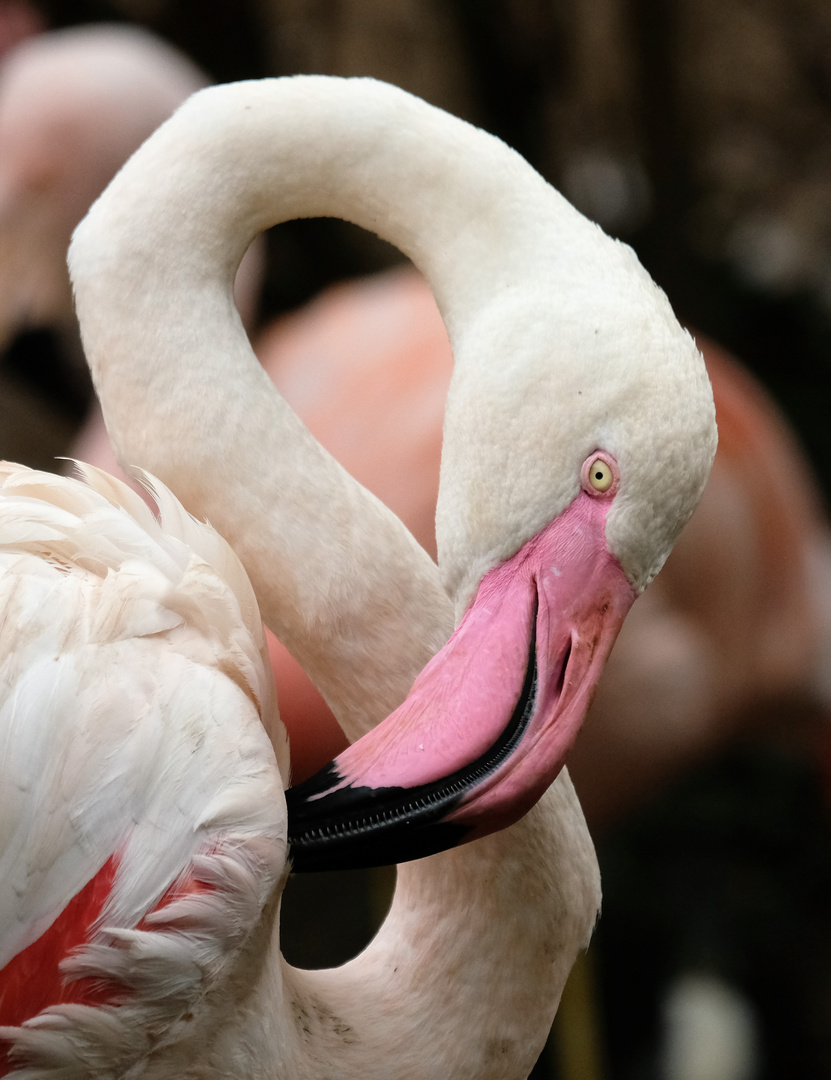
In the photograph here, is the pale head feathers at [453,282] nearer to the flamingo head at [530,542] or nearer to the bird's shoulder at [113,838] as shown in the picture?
the flamingo head at [530,542]

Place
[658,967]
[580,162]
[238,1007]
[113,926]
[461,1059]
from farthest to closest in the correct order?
[580,162] < [658,967] < [461,1059] < [238,1007] < [113,926]

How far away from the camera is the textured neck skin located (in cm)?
128

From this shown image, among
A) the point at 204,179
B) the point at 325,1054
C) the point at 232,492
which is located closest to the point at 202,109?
the point at 204,179

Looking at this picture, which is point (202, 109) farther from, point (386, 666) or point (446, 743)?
point (446, 743)

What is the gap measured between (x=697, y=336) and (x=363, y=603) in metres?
3.36

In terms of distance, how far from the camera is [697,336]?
441cm

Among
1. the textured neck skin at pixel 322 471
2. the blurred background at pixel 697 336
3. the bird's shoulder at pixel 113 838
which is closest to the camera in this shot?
the bird's shoulder at pixel 113 838

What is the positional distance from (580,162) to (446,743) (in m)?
4.04

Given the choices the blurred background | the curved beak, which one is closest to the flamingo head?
the curved beak

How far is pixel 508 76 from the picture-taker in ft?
16.0

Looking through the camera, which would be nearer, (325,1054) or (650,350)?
(650,350)

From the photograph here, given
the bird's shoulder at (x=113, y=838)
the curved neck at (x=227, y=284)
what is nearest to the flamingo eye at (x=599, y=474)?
the curved neck at (x=227, y=284)

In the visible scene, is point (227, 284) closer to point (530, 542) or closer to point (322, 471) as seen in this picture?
point (322, 471)

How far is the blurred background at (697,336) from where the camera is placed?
2.99 m
